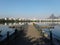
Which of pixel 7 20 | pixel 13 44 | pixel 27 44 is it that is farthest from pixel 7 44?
pixel 7 20

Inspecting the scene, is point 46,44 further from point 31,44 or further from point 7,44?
point 7,44

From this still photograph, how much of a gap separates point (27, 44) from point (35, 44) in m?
0.93

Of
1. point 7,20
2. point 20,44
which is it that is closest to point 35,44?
point 20,44

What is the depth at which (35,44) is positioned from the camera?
17922mm

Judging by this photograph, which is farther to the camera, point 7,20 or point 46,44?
point 7,20

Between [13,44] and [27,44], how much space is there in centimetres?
167

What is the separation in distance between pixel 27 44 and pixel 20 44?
2.92ft

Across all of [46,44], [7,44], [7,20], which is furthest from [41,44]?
[7,20]

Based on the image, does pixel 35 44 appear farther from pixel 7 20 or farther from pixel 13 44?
pixel 7 20

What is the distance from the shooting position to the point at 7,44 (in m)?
17.7

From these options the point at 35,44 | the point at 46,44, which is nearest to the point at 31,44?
the point at 35,44

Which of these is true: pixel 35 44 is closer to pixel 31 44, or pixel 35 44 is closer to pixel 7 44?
pixel 31 44

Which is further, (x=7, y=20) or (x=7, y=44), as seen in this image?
(x=7, y=20)

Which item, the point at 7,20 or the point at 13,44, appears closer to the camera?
the point at 13,44
